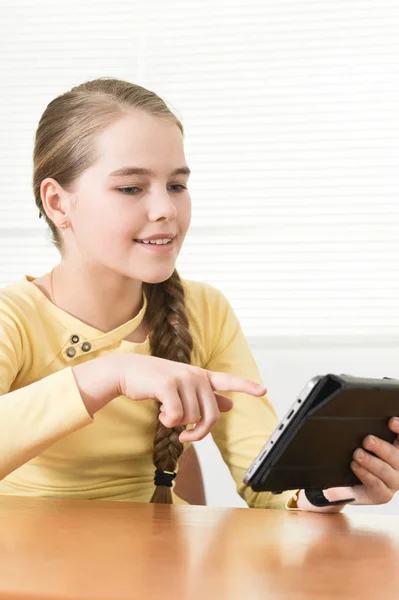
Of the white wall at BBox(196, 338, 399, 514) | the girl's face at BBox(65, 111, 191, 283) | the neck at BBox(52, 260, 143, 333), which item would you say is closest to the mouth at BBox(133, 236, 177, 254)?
the girl's face at BBox(65, 111, 191, 283)

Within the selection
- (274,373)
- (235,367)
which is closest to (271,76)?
(274,373)

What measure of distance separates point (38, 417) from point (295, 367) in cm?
156

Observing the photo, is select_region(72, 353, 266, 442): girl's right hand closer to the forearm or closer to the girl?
the forearm

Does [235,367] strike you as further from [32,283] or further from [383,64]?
[383,64]

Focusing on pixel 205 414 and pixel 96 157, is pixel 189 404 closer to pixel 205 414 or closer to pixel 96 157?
pixel 205 414

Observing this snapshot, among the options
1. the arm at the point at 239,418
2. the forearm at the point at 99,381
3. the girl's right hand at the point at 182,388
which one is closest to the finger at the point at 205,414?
the girl's right hand at the point at 182,388

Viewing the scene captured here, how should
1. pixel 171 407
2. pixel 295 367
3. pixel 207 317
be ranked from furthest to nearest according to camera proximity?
pixel 295 367
pixel 207 317
pixel 171 407

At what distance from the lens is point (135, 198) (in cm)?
125

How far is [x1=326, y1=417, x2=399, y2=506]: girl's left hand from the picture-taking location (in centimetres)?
101

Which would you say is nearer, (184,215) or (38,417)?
(38,417)

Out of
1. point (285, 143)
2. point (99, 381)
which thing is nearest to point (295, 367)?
point (285, 143)

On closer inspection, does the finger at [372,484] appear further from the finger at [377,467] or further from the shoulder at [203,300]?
the shoulder at [203,300]

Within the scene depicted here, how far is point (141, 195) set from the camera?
126 cm

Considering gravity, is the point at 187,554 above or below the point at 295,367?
above
